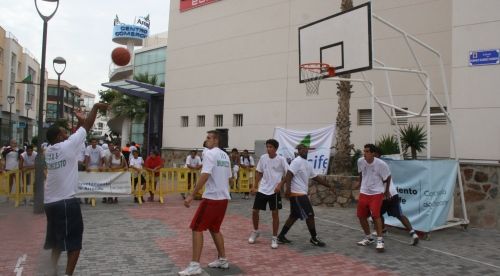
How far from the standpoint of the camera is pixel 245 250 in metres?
7.58

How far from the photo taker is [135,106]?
118 ft

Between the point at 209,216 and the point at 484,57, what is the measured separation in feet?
23.8

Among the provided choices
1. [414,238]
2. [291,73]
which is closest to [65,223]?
[414,238]

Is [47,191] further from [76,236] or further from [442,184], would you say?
[442,184]

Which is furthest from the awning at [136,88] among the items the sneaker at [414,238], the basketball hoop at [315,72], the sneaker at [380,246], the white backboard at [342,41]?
the sneaker at [380,246]

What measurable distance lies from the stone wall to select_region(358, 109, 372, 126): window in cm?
530

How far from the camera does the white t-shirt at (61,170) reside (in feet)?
17.9

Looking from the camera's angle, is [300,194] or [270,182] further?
[270,182]

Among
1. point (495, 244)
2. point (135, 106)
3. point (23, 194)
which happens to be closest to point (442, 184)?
point (495, 244)

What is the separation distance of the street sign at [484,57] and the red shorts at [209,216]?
6.93 meters

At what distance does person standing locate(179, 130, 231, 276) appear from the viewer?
6051mm

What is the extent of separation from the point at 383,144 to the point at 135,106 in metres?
26.5

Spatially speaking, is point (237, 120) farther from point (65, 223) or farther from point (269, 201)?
point (65, 223)

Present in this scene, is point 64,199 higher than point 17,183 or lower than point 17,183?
higher
